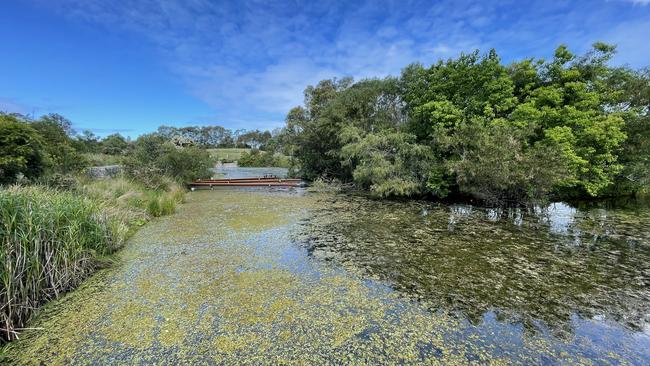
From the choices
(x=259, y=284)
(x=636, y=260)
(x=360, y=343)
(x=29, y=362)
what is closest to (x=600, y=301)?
(x=636, y=260)

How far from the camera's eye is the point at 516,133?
9.15m

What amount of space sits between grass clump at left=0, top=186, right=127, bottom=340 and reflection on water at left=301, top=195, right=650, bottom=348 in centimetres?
353

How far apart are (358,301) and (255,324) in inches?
48.5

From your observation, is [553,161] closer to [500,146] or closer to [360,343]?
[500,146]

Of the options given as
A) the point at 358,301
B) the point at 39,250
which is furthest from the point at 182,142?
the point at 358,301

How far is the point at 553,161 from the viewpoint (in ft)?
27.2

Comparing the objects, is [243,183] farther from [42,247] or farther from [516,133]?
[516,133]

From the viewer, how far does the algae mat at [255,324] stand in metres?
2.42

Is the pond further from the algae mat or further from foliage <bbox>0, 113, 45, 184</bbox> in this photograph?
foliage <bbox>0, 113, 45, 184</bbox>

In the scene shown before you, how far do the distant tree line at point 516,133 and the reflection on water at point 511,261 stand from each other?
57.2 inches

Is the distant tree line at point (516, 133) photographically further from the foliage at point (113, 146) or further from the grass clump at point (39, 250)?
the foliage at point (113, 146)

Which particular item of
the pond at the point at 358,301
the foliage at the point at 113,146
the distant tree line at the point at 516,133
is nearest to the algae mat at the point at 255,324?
the pond at the point at 358,301

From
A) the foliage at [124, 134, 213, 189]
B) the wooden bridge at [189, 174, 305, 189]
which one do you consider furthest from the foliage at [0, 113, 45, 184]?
the wooden bridge at [189, 174, 305, 189]

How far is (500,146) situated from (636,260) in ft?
15.1
